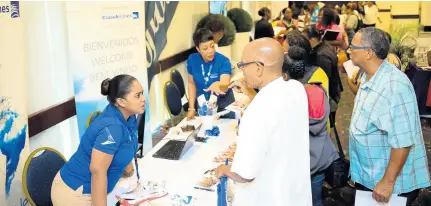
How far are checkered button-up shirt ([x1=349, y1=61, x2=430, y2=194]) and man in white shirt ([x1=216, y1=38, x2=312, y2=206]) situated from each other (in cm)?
56

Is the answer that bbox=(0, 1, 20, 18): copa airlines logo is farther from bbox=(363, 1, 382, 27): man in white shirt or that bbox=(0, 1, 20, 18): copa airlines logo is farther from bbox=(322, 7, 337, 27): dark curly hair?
bbox=(363, 1, 382, 27): man in white shirt

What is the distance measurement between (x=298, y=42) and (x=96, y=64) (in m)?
1.48

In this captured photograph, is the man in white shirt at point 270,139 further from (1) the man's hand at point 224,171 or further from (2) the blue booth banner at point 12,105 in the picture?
(2) the blue booth banner at point 12,105

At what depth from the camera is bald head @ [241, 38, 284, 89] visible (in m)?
1.72

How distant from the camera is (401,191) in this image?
2.29m

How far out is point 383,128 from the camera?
2.14 metres

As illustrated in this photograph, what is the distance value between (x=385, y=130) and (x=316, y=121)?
0.34 metres

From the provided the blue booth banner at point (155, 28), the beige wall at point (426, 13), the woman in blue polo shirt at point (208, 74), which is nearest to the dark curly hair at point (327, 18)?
the blue booth banner at point (155, 28)

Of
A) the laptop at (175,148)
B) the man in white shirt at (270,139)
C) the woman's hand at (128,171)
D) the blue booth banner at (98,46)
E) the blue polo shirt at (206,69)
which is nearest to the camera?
the man in white shirt at (270,139)

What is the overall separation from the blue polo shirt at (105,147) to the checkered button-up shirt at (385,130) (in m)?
1.19

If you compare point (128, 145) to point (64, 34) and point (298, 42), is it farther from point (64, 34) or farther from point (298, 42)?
point (64, 34)

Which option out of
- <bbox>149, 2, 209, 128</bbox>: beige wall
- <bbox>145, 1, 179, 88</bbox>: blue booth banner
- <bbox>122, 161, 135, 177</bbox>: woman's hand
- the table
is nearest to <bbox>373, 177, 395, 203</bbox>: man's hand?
the table

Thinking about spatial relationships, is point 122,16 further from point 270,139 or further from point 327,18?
point 327,18

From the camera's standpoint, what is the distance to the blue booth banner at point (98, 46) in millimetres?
3025
